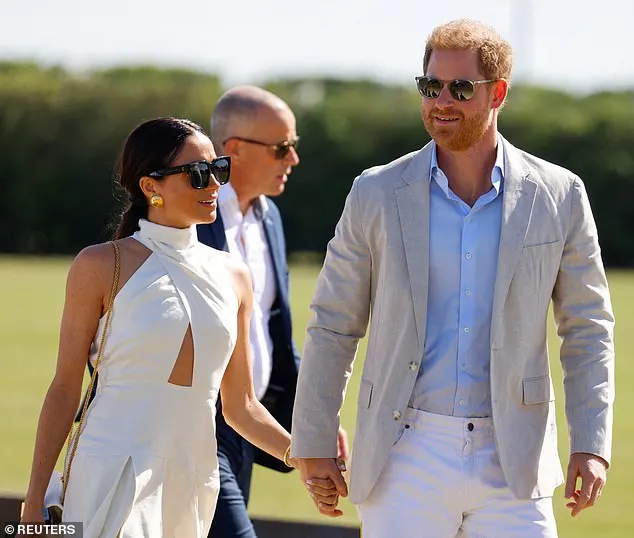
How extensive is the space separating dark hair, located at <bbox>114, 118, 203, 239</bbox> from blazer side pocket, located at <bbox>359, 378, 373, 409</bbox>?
868 mm

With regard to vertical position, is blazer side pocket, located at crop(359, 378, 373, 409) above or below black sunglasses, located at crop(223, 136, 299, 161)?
below

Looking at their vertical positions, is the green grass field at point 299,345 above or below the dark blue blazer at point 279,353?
below

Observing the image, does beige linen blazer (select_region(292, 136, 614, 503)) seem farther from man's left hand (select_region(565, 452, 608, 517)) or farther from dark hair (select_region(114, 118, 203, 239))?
dark hair (select_region(114, 118, 203, 239))

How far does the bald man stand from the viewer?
519 cm

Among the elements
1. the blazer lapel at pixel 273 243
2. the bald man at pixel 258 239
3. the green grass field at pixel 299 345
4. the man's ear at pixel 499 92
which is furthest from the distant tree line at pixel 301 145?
the man's ear at pixel 499 92

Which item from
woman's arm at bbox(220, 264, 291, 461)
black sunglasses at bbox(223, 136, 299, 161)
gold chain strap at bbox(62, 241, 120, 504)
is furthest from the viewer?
black sunglasses at bbox(223, 136, 299, 161)

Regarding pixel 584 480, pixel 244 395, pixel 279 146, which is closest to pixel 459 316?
pixel 584 480

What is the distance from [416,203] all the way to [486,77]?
0.42 meters

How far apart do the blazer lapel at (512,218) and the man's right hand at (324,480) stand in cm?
60

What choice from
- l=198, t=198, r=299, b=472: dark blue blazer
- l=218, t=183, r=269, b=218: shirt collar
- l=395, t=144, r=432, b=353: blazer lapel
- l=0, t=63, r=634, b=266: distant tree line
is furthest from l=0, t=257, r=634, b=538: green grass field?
l=0, t=63, r=634, b=266: distant tree line

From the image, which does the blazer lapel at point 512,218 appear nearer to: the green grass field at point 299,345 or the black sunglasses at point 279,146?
the black sunglasses at point 279,146

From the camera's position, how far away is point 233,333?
407 cm

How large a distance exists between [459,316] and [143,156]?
43.8 inches

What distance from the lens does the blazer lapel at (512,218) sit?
3.74m
